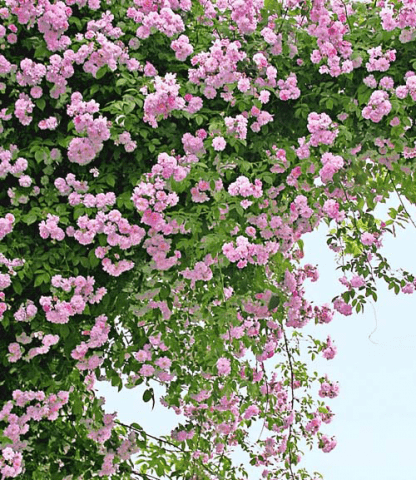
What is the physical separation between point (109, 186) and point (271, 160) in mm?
720

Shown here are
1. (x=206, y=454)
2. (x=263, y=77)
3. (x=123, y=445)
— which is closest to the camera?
(x=263, y=77)

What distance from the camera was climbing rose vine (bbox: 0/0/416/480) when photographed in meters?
3.54

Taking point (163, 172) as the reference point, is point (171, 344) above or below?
below

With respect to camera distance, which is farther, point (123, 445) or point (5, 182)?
point (123, 445)

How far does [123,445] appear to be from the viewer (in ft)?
13.5

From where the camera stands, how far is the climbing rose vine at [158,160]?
3.54m

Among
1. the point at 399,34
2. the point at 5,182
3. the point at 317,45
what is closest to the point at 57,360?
the point at 5,182

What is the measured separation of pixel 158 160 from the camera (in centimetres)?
344

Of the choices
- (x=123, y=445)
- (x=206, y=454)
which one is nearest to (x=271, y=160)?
(x=123, y=445)

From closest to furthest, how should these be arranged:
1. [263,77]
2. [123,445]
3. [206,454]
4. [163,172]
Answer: [163,172] → [263,77] → [123,445] → [206,454]

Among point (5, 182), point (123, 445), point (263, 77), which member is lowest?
point (123, 445)

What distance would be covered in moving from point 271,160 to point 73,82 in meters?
0.96

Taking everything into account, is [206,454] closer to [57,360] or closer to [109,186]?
[57,360]

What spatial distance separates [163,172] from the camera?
347 centimetres
